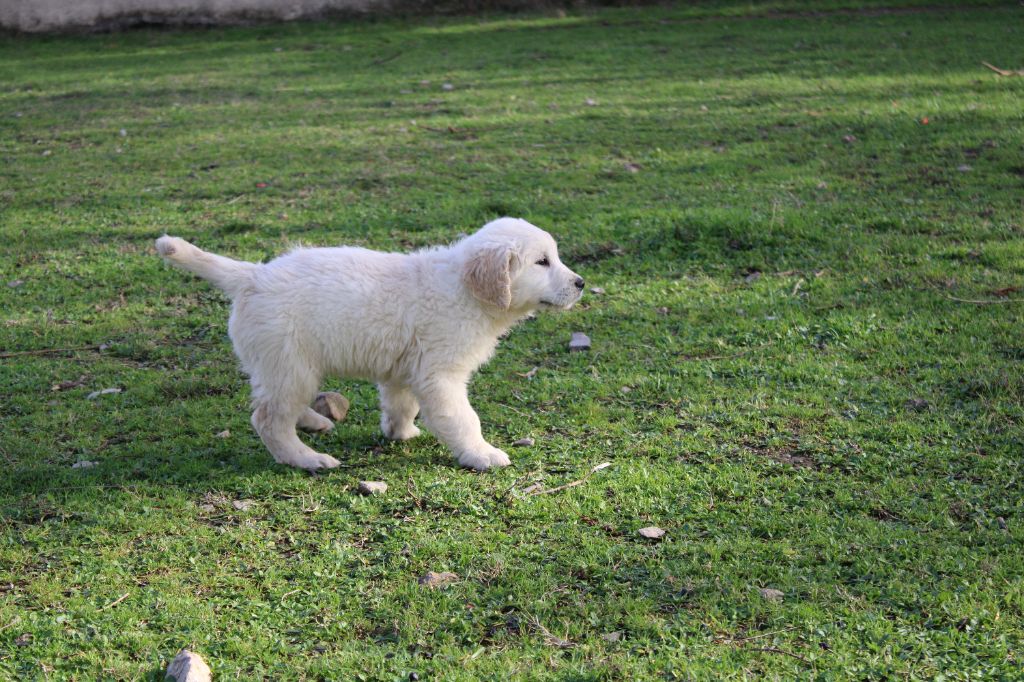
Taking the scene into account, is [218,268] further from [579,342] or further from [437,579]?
[579,342]

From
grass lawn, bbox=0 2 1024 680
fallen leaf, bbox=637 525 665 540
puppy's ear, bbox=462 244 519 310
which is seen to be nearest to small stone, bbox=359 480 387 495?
grass lawn, bbox=0 2 1024 680

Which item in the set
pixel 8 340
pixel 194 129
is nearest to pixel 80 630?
pixel 8 340

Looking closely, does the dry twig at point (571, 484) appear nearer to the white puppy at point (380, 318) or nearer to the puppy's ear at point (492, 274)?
the white puppy at point (380, 318)

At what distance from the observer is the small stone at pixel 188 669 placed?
3.32 metres

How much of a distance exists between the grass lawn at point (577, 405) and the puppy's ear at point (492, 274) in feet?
2.47

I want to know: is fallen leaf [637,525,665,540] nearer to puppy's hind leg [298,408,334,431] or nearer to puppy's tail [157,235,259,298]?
puppy's hind leg [298,408,334,431]

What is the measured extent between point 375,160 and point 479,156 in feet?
3.38

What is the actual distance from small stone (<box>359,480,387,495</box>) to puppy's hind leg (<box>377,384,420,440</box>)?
23.1 inches

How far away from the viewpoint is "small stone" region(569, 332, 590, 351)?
6.30 meters

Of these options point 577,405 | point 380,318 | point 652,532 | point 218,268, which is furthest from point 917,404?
point 218,268

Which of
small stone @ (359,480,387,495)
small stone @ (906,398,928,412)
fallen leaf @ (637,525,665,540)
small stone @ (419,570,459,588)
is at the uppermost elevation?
small stone @ (906,398,928,412)

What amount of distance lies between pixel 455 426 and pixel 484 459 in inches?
8.2

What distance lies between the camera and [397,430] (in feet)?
17.3

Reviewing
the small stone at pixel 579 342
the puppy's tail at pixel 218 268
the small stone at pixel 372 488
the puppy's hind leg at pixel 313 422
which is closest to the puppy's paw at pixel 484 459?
the small stone at pixel 372 488
